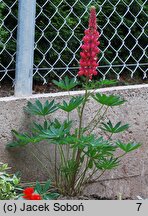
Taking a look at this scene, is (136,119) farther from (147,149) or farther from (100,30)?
(100,30)

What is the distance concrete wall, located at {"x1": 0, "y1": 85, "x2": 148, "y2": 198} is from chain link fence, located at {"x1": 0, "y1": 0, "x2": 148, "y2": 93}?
8.2 inches

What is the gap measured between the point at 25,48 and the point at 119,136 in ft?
2.67

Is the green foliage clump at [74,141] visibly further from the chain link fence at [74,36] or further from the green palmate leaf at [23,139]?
the chain link fence at [74,36]

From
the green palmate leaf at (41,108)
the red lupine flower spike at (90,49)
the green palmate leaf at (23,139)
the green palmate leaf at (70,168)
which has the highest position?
the red lupine flower spike at (90,49)

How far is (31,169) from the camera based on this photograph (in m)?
4.06

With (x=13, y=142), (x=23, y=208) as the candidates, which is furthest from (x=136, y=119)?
(x=23, y=208)

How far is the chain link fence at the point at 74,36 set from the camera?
13.5 ft

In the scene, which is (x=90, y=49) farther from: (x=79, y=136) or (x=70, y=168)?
(x=70, y=168)

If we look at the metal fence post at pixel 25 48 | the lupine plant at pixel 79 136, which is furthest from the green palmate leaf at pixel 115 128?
the metal fence post at pixel 25 48

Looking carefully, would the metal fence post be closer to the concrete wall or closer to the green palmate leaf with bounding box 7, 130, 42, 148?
the concrete wall

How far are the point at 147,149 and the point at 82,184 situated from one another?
0.60m

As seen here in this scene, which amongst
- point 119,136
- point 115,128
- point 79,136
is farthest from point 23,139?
point 119,136

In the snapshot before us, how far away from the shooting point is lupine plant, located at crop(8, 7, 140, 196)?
3.57 meters

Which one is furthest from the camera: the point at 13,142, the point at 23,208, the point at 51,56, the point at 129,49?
the point at 129,49
